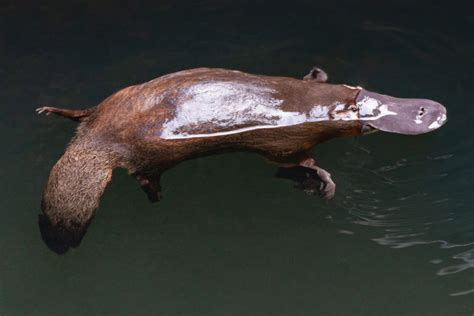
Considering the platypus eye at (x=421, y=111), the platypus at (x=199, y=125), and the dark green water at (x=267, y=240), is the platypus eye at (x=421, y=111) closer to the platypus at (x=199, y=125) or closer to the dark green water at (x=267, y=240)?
the platypus at (x=199, y=125)

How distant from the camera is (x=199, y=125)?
9.52 feet

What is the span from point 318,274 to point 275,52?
1124 millimetres

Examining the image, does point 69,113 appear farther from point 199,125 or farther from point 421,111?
point 421,111

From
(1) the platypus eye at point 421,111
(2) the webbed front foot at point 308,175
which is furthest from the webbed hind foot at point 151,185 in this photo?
(1) the platypus eye at point 421,111

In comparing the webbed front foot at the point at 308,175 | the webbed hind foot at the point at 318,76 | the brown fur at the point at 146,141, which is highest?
the webbed hind foot at the point at 318,76

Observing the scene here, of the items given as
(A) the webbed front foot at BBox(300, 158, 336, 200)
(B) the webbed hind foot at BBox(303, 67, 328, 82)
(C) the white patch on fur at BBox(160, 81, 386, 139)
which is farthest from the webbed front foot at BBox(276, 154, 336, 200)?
(B) the webbed hind foot at BBox(303, 67, 328, 82)

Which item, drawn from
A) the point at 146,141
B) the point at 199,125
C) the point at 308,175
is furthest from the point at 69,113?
the point at 308,175

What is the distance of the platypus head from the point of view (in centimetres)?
315

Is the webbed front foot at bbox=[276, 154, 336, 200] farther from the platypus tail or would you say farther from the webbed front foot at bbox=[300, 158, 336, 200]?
the platypus tail

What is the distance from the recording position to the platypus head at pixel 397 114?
3152 millimetres

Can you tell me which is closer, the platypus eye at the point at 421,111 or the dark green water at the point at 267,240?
the platypus eye at the point at 421,111

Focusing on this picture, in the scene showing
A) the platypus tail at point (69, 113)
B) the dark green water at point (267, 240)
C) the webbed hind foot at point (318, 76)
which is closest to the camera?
the platypus tail at point (69, 113)

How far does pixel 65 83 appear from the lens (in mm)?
3750

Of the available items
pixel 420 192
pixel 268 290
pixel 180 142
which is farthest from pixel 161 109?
pixel 420 192
